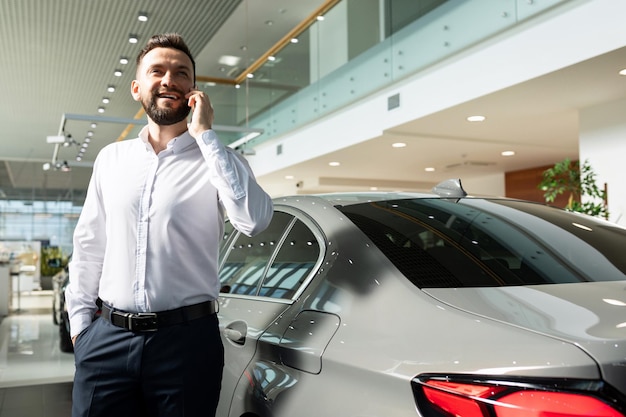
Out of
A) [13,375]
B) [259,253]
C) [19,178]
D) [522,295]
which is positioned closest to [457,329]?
[522,295]

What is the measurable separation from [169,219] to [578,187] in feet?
18.9

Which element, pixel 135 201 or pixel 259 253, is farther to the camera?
pixel 259 253

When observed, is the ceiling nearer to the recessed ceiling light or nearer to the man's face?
the recessed ceiling light

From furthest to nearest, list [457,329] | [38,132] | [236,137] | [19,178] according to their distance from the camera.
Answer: [19,178] → [38,132] → [236,137] → [457,329]

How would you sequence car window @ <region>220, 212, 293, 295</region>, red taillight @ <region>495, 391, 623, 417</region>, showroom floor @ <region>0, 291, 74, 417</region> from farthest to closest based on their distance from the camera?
showroom floor @ <region>0, 291, 74, 417</region> < car window @ <region>220, 212, 293, 295</region> < red taillight @ <region>495, 391, 623, 417</region>

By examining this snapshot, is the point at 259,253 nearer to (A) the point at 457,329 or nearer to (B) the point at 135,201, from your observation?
(B) the point at 135,201

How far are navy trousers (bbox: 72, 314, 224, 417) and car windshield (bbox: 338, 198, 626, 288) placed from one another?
474 mm

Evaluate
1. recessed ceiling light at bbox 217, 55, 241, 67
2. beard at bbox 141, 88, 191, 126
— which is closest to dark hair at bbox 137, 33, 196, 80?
beard at bbox 141, 88, 191, 126

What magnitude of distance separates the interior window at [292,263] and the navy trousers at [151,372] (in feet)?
1.11

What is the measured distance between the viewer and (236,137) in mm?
10664

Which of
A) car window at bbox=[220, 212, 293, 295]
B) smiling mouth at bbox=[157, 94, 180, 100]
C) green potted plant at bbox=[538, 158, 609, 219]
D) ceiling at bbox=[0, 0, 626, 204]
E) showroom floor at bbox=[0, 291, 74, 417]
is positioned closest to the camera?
smiling mouth at bbox=[157, 94, 180, 100]

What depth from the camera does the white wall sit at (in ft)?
20.8

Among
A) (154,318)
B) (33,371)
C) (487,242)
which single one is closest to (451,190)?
(487,242)

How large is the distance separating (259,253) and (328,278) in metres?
0.58
